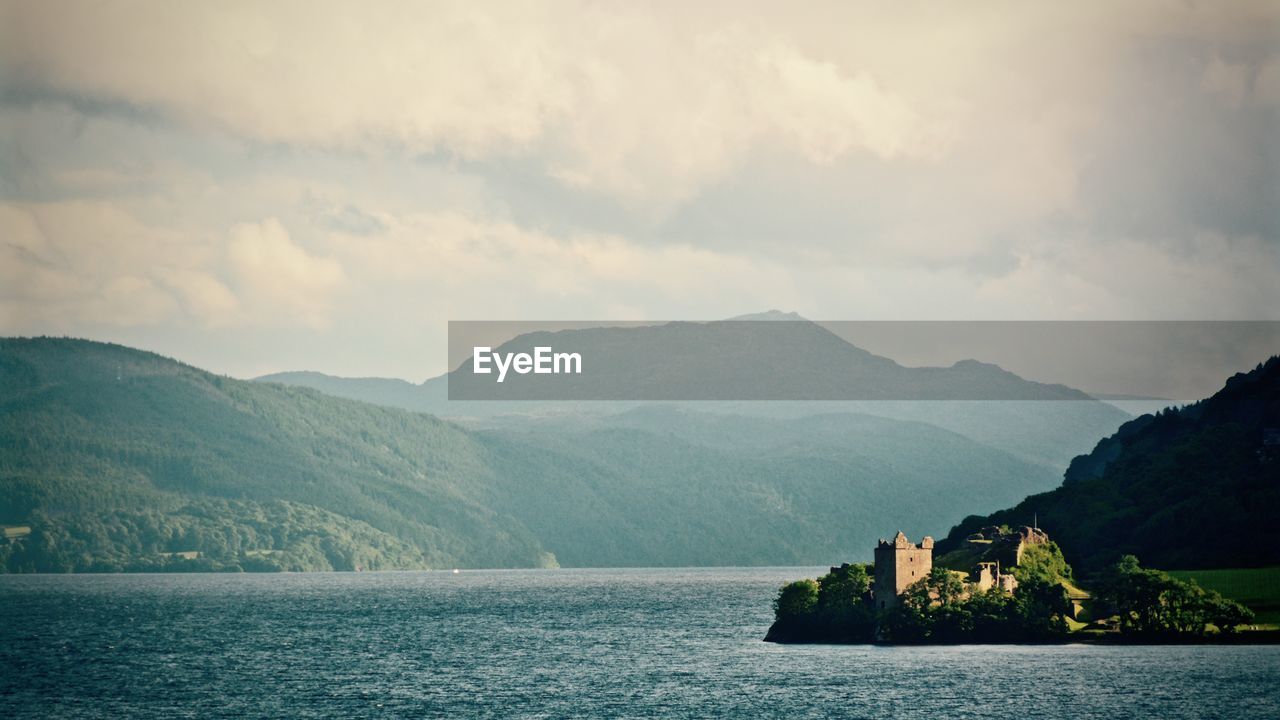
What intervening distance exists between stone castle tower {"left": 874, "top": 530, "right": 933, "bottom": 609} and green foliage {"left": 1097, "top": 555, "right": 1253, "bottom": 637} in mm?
22696

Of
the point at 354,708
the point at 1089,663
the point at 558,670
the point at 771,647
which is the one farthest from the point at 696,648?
the point at 354,708

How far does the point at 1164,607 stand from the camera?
175500 mm

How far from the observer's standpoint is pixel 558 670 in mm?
168375

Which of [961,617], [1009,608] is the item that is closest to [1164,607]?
[1009,608]

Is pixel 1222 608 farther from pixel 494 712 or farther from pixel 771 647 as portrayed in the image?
pixel 494 712

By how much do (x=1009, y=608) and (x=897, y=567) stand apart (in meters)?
14.4

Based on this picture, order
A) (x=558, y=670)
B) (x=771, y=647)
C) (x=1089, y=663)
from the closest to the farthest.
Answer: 1. (x=1089, y=663)
2. (x=558, y=670)
3. (x=771, y=647)

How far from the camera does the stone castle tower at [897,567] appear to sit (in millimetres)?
174625

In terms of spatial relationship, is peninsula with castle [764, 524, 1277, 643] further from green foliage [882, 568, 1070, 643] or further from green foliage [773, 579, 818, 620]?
green foliage [773, 579, 818, 620]

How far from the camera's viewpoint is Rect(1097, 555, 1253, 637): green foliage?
175250 mm

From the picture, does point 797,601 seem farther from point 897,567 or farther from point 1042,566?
point 1042,566

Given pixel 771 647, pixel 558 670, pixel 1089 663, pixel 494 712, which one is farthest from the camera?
pixel 771 647

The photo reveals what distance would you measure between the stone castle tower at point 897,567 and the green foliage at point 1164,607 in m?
22.7

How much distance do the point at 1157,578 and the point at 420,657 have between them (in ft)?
285
